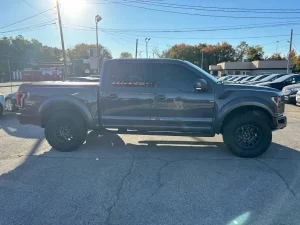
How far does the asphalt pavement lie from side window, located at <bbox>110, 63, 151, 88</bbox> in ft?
5.11

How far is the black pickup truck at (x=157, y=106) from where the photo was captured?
4.76 m

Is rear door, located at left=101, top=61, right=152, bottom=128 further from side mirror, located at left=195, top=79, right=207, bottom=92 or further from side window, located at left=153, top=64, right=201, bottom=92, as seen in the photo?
side mirror, located at left=195, top=79, right=207, bottom=92

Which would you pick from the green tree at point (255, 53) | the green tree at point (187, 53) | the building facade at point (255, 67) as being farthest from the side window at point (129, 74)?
the green tree at point (255, 53)

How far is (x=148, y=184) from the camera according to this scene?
3.65m

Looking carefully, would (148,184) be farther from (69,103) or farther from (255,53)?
(255,53)

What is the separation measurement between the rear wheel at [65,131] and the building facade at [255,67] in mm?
49565

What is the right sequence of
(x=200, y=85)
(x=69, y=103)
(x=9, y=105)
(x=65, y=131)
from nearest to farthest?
(x=200, y=85)
(x=69, y=103)
(x=65, y=131)
(x=9, y=105)

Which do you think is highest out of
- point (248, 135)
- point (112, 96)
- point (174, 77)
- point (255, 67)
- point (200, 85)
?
point (255, 67)

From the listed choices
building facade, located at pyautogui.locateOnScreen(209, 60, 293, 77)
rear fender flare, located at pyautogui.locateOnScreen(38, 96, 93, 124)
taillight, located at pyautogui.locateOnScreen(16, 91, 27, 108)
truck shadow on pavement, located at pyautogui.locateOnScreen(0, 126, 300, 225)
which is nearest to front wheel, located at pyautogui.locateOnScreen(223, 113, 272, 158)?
truck shadow on pavement, located at pyautogui.locateOnScreen(0, 126, 300, 225)

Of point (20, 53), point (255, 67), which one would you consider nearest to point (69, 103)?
point (255, 67)

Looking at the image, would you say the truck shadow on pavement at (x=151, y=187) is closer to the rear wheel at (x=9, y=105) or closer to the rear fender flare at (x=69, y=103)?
the rear fender flare at (x=69, y=103)

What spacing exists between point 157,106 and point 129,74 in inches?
37.2

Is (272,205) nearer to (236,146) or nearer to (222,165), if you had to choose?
(222,165)

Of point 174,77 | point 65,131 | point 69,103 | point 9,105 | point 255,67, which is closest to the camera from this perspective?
point 174,77
